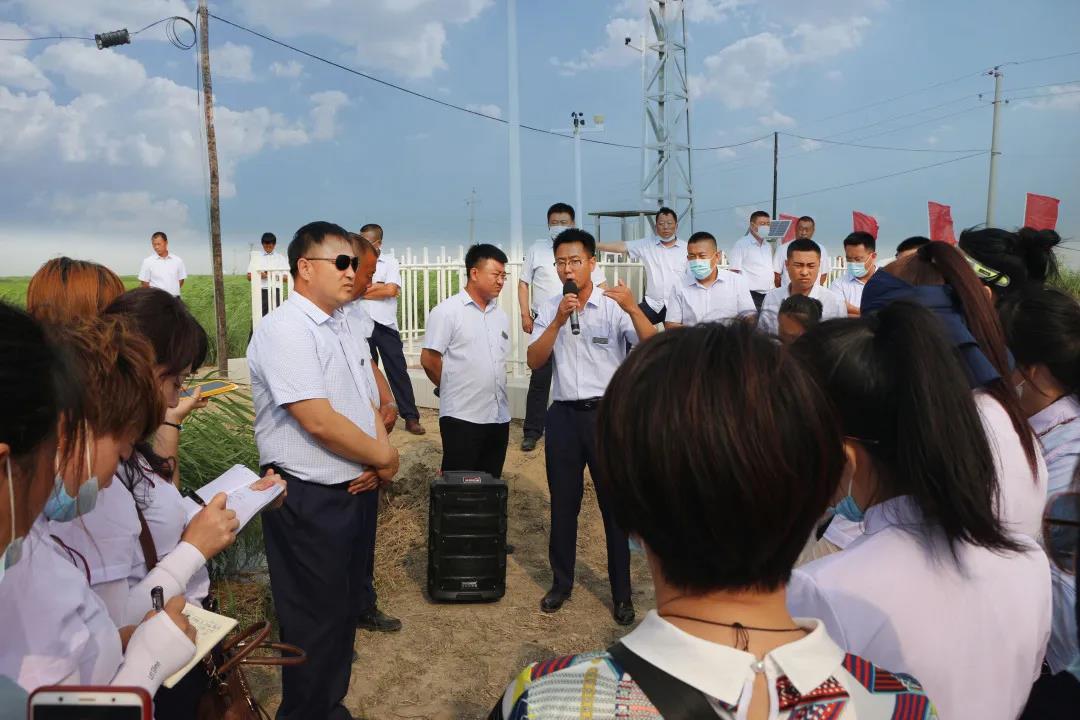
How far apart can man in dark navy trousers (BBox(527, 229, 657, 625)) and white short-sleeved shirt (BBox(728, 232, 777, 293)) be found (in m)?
5.00

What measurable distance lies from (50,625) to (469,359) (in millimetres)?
4263

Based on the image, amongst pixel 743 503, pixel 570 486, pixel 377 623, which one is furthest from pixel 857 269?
pixel 743 503

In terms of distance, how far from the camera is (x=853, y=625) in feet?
4.86

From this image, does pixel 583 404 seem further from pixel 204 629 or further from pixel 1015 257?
pixel 204 629

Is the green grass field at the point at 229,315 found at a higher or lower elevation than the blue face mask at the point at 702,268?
lower

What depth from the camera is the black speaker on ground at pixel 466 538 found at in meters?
5.29

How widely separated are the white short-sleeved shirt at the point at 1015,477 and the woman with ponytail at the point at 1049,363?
64 centimetres

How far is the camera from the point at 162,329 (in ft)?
8.14

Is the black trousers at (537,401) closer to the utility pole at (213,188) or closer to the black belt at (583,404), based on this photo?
the black belt at (583,404)

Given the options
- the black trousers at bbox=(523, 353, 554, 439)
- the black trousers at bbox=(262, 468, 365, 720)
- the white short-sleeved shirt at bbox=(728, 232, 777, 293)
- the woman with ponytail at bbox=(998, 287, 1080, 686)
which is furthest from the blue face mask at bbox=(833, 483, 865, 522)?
the white short-sleeved shirt at bbox=(728, 232, 777, 293)

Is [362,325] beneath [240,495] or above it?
above

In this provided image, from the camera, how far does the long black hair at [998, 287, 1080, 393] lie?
262cm

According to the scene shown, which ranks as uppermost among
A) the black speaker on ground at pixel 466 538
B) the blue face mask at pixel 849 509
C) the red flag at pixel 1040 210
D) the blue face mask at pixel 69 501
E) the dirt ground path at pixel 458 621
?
the red flag at pixel 1040 210

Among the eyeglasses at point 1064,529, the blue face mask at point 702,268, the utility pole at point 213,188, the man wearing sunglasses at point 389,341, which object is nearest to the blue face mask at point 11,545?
the eyeglasses at point 1064,529
